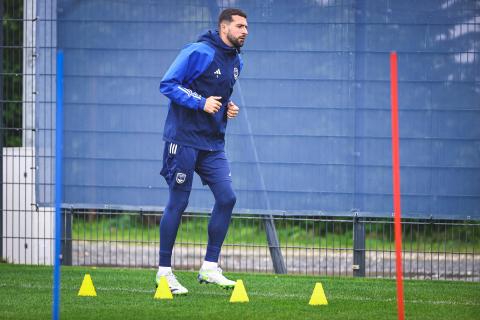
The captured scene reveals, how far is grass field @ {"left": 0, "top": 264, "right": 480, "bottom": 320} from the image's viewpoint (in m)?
6.54

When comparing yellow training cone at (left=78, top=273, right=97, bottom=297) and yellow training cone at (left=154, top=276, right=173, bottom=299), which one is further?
yellow training cone at (left=78, top=273, right=97, bottom=297)

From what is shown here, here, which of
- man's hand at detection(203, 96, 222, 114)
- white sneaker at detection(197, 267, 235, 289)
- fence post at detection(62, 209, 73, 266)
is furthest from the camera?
fence post at detection(62, 209, 73, 266)

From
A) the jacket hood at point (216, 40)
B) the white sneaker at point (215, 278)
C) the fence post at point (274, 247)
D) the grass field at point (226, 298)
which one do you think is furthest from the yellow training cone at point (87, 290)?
the fence post at point (274, 247)

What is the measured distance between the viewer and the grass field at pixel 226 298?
21.5 ft

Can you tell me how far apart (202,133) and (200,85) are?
13.7 inches

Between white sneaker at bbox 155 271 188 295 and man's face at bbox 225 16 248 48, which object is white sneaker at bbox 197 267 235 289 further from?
man's face at bbox 225 16 248 48

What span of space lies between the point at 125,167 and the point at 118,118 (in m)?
0.48

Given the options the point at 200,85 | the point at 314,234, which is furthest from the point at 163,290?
the point at 314,234

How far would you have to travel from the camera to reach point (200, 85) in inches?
297

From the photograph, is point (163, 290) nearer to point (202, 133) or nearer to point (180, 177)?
point (180, 177)

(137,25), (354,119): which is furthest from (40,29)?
(354,119)

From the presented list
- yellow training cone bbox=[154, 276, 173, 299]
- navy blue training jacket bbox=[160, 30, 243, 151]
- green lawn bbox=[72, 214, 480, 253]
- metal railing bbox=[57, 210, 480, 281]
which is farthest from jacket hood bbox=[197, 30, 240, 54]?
green lawn bbox=[72, 214, 480, 253]

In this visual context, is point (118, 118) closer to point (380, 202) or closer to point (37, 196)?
point (37, 196)

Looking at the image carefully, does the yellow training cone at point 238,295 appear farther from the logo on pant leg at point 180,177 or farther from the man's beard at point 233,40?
the man's beard at point 233,40
